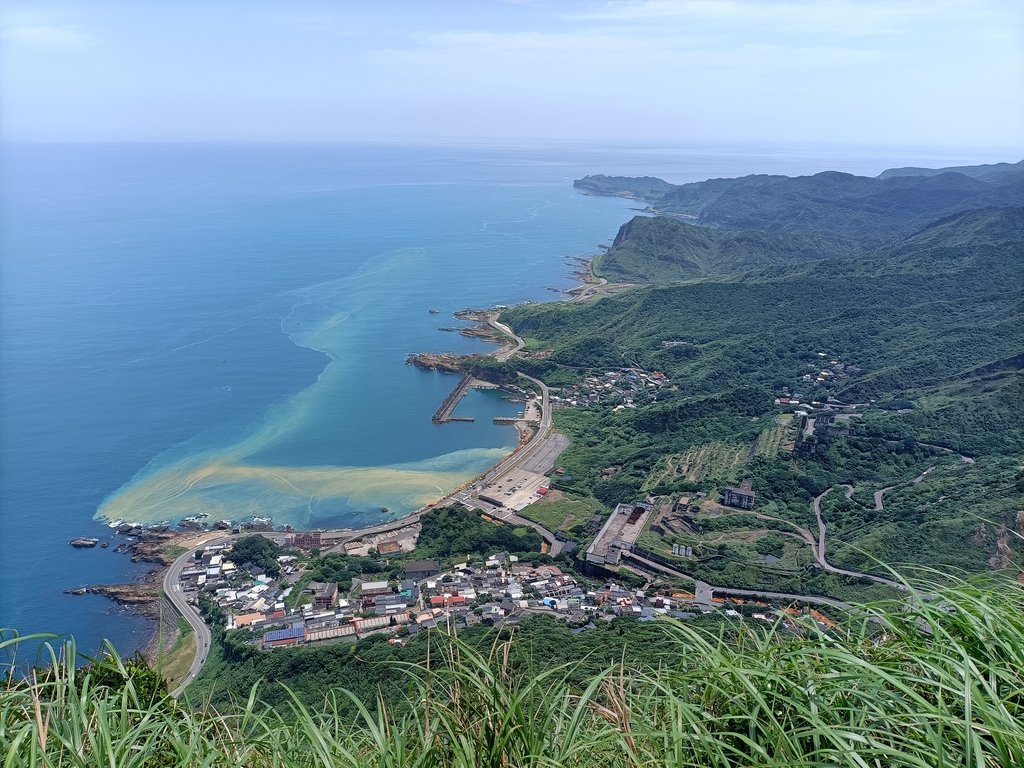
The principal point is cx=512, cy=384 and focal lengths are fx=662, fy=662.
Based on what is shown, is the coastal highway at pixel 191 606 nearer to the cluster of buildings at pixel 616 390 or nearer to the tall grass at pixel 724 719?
the tall grass at pixel 724 719

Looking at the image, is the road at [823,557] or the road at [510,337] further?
the road at [510,337]

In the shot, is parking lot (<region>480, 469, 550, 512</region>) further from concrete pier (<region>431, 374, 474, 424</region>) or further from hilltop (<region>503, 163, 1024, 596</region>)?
concrete pier (<region>431, 374, 474, 424</region>)

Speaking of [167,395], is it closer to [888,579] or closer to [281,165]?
[888,579]

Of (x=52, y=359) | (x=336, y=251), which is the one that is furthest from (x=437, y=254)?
(x=52, y=359)

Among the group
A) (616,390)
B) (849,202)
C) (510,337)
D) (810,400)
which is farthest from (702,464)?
(849,202)

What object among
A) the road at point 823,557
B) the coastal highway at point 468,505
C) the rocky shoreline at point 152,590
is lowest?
the rocky shoreline at point 152,590

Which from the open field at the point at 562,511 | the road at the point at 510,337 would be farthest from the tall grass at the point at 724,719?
the road at the point at 510,337
